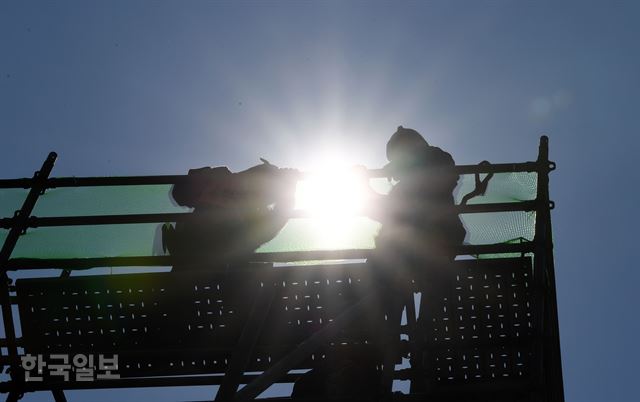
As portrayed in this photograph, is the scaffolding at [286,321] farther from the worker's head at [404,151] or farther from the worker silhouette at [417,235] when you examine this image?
the worker's head at [404,151]

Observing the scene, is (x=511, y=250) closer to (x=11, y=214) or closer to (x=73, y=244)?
(x=73, y=244)

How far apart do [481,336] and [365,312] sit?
0.82 meters

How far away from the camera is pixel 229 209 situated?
19.5ft

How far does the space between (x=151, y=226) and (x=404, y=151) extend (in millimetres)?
2089

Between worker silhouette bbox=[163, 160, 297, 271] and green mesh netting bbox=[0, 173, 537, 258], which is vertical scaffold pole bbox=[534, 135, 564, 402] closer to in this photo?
green mesh netting bbox=[0, 173, 537, 258]

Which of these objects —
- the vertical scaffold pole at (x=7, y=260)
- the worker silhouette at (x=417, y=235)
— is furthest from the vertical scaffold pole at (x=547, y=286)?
the vertical scaffold pole at (x=7, y=260)

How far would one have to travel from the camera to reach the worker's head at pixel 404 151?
6.07 meters

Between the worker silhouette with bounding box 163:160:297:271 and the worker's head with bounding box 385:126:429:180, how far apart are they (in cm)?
79

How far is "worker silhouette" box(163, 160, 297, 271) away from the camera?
589cm

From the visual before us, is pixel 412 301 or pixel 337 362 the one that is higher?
pixel 412 301

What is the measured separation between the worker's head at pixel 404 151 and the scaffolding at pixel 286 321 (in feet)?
1.97

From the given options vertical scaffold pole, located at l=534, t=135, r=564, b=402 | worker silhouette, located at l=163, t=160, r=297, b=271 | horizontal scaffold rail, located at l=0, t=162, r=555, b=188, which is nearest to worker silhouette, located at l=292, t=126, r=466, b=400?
horizontal scaffold rail, located at l=0, t=162, r=555, b=188

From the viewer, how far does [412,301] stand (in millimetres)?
5719

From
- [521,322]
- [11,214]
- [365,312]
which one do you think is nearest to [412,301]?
[365,312]
